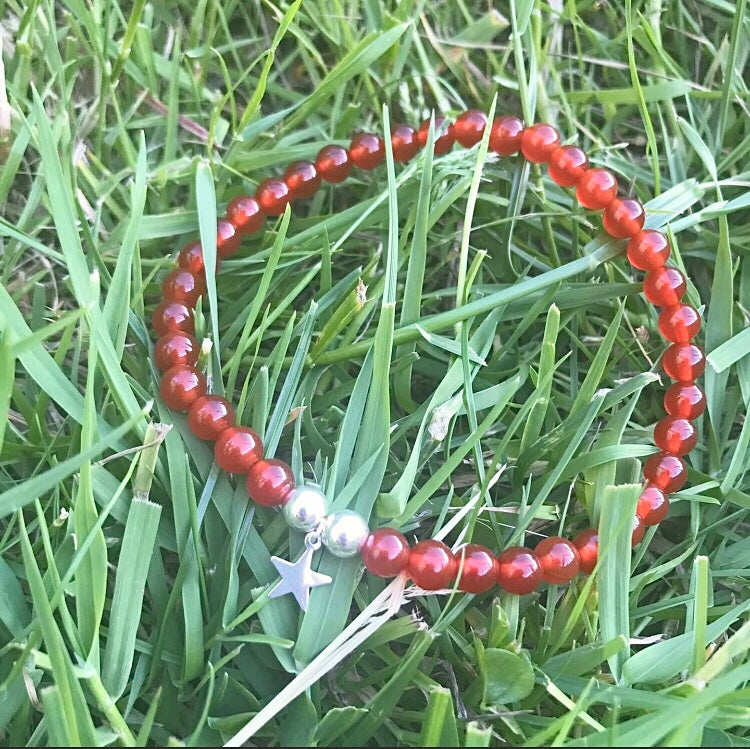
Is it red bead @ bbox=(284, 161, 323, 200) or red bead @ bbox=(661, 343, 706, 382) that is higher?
red bead @ bbox=(284, 161, 323, 200)

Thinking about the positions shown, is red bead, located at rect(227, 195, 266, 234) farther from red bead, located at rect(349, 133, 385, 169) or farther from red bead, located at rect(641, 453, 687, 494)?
red bead, located at rect(641, 453, 687, 494)

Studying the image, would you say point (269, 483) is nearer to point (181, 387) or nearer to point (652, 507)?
point (181, 387)

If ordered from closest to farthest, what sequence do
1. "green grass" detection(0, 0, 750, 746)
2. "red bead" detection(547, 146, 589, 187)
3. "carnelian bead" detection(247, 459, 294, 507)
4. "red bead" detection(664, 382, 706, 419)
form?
"green grass" detection(0, 0, 750, 746), "carnelian bead" detection(247, 459, 294, 507), "red bead" detection(664, 382, 706, 419), "red bead" detection(547, 146, 589, 187)

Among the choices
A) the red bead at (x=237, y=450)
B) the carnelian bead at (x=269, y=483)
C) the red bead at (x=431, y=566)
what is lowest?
the red bead at (x=431, y=566)

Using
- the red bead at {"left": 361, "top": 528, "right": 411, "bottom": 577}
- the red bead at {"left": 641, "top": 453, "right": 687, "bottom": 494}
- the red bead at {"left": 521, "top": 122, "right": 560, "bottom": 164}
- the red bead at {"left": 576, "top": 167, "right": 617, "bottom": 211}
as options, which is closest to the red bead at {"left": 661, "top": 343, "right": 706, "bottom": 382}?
the red bead at {"left": 641, "top": 453, "right": 687, "bottom": 494}

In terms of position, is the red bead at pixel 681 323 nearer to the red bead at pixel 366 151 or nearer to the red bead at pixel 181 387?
the red bead at pixel 366 151

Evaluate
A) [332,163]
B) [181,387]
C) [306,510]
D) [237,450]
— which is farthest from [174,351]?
[332,163]

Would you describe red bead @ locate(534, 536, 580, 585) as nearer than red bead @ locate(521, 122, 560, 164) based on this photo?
Yes

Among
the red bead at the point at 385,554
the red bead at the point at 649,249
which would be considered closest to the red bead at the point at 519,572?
the red bead at the point at 385,554
